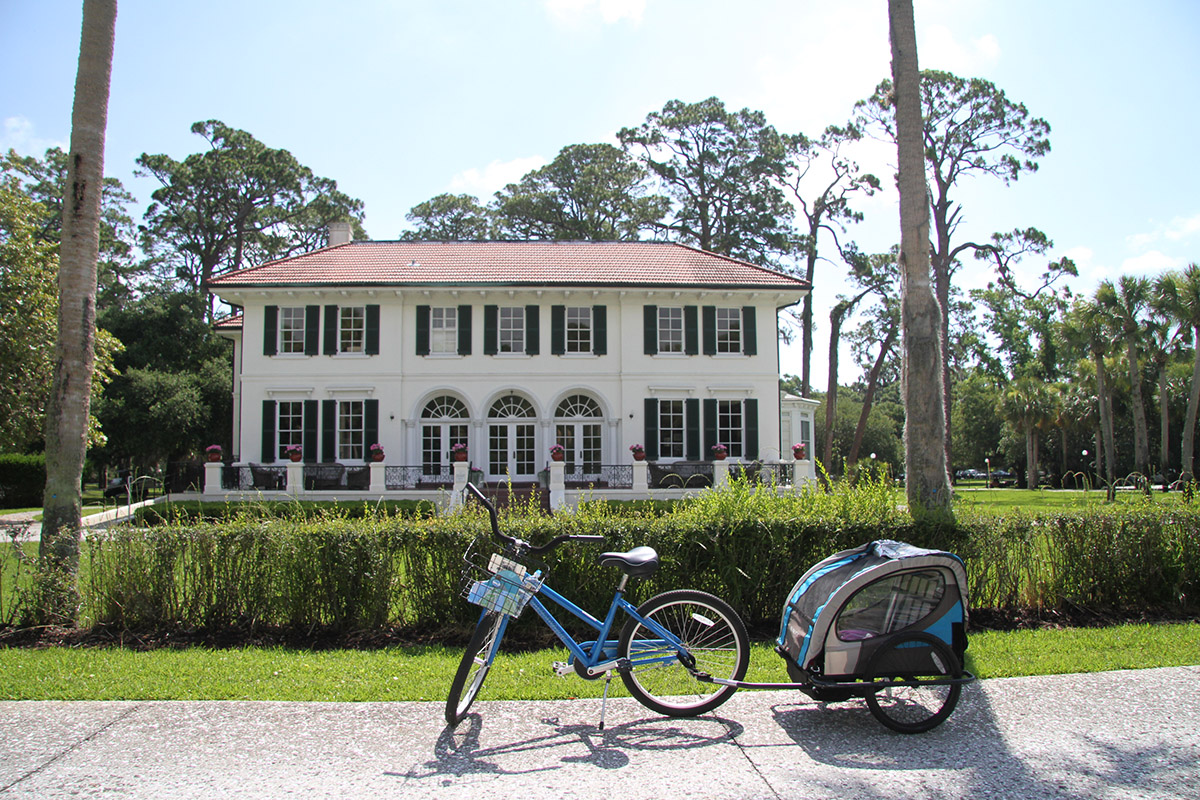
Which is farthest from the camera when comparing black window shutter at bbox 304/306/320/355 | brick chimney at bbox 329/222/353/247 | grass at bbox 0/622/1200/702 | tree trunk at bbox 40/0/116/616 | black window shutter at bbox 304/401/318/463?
brick chimney at bbox 329/222/353/247

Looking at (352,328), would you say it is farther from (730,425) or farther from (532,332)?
(730,425)

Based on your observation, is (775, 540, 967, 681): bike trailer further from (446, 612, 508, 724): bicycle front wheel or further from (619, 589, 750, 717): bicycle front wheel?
(446, 612, 508, 724): bicycle front wheel

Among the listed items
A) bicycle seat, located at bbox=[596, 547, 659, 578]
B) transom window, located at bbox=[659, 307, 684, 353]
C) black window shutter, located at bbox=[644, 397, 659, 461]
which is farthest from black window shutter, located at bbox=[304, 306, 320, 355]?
bicycle seat, located at bbox=[596, 547, 659, 578]

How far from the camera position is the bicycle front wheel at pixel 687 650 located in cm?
435

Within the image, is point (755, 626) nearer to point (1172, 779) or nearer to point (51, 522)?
point (1172, 779)

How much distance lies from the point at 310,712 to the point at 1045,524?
6270mm

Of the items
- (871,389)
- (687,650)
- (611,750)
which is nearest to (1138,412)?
(871,389)

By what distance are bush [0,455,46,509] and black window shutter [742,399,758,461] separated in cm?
2365

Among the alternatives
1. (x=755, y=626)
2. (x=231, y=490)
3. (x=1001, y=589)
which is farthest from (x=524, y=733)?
(x=231, y=490)

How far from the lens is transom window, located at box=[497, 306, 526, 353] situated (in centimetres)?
2241

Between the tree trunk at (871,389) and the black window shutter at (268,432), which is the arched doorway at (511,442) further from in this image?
the tree trunk at (871,389)

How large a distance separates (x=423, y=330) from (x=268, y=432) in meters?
5.18

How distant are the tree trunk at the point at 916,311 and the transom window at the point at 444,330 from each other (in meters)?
16.3

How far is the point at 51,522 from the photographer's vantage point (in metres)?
6.59
